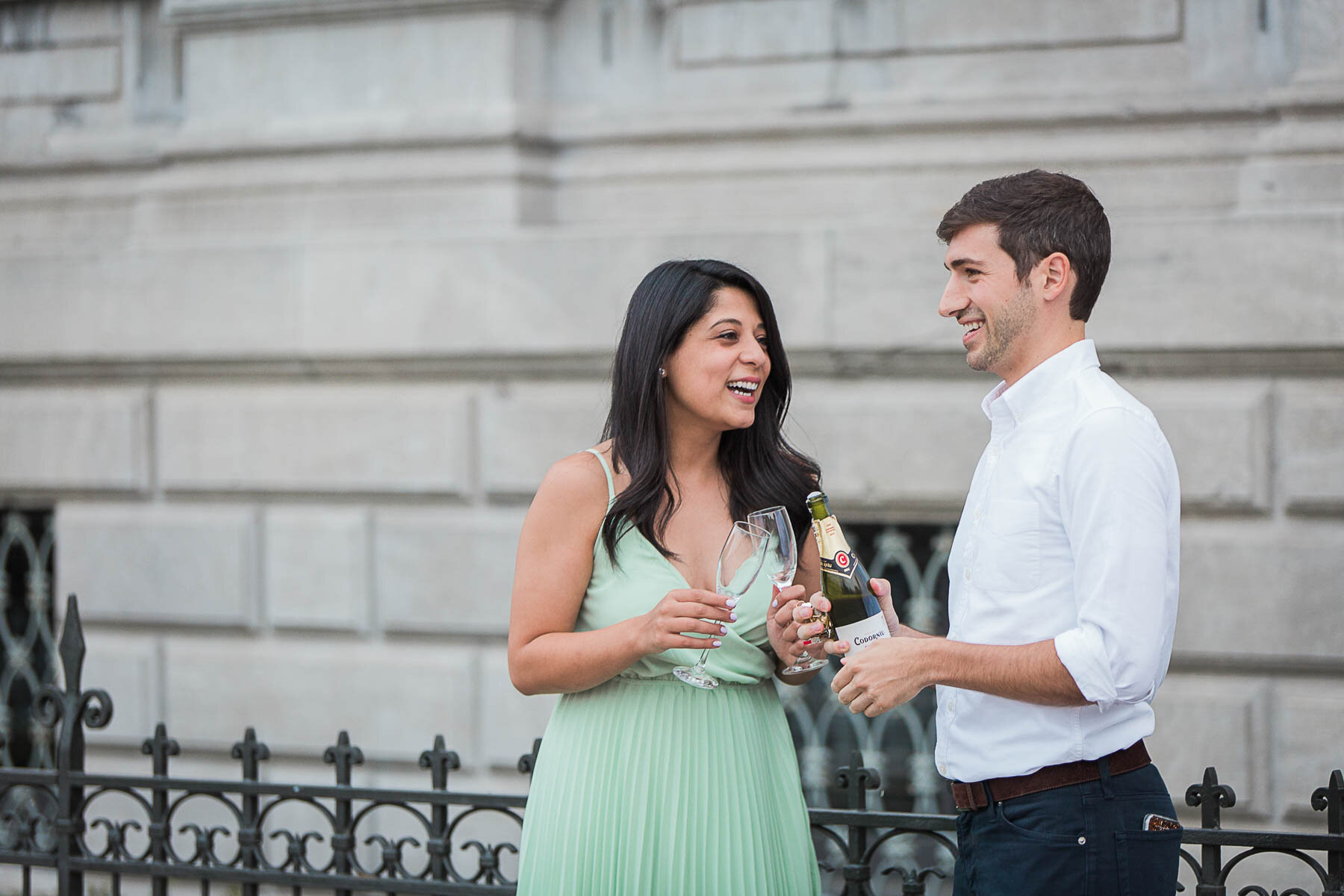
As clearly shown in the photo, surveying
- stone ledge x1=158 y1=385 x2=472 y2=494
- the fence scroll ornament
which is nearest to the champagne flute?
the fence scroll ornament

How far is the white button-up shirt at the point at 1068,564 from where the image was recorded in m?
2.29

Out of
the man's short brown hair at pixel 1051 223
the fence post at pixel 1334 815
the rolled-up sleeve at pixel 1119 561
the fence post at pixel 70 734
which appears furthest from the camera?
the fence post at pixel 70 734

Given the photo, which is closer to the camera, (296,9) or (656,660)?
(656,660)

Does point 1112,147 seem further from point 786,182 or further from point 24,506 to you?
point 24,506

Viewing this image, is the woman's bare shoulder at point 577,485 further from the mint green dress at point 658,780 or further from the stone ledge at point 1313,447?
the stone ledge at point 1313,447

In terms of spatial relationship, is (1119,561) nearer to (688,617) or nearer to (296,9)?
(688,617)

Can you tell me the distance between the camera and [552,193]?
6316mm

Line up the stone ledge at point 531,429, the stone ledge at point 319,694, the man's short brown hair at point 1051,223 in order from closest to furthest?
the man's short brown hair at point 1051,223 → the stone ledge at point 531,429 → the stone ledge at point 319,694

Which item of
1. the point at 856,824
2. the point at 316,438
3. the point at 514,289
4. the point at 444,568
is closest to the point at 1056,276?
the point at 856,824

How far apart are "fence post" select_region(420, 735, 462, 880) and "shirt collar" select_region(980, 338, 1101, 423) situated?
7.68 ft

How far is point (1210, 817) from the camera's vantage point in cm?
352

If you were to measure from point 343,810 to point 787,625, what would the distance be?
90.0 inches

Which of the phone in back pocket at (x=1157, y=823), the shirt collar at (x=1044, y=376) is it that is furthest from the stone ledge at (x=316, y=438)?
the phone in back pocket at (x=1157, y=823)

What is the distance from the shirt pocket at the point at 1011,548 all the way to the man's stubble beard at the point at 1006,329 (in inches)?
11.1
